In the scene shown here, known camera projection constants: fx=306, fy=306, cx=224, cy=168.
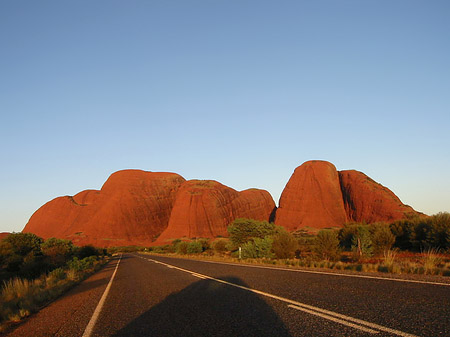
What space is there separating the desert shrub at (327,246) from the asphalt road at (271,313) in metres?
12.5

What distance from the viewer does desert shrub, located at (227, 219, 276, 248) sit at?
100ft

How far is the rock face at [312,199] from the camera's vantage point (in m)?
70.4

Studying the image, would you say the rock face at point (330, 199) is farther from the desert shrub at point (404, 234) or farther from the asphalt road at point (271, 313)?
the asphalt road at point (271, 313)

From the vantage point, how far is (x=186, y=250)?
4600cm

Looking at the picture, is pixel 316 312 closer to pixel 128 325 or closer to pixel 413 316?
pixel 413 316

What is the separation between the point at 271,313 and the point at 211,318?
1039 millimetres

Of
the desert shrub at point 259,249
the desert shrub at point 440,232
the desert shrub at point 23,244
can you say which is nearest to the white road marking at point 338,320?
the desert shrub at point 440,232

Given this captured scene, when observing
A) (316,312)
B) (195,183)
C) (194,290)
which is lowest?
(194,290)

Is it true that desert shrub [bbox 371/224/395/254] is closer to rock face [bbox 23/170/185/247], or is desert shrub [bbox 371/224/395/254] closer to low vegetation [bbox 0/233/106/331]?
low vegetation [bbox 0/233/106/331]

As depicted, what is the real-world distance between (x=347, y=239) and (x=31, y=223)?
4574 inches

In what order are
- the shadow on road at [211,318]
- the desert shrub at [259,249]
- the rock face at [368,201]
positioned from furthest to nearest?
the rock face at [368,201] < the desert shrub at [259,249] < the shadow on road at [211,318]

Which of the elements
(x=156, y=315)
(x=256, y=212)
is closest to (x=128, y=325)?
(x=156, y=315)

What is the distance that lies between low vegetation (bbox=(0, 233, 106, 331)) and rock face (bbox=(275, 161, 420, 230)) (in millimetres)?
54181

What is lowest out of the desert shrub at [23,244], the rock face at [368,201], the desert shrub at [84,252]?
the desert shrub at [84,252]
